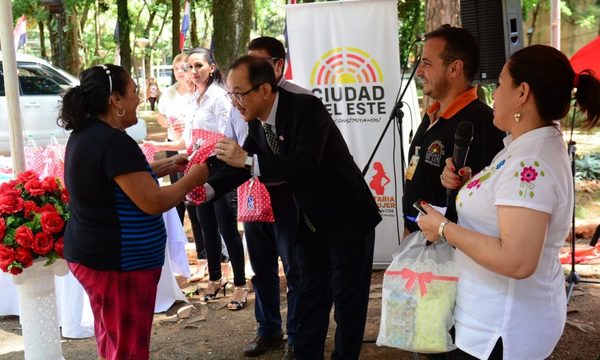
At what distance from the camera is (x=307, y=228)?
333 cm

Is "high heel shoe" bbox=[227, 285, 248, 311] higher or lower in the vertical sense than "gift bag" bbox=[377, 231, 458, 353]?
lower

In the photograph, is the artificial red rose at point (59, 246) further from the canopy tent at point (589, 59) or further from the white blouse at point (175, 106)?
the canopy tent at point (589, 59)

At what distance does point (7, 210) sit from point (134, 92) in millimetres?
1095

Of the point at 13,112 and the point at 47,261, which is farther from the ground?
the point at 13,112

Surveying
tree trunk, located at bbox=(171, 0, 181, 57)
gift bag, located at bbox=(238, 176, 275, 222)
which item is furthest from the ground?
tree trunk, located at bbox=(171, 0, 181, 57)

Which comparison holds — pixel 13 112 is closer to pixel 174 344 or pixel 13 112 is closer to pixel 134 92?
pixel 134 92

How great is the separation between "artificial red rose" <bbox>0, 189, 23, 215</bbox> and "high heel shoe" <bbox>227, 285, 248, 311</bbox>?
6.99ft

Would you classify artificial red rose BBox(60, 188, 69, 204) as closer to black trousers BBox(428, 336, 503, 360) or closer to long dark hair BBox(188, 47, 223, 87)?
long dark hair BBox(188, 47, 223, 87)

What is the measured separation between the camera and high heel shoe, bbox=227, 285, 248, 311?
5.15 metres

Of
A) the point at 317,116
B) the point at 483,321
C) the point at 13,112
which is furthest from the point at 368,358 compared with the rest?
the point at 13,112

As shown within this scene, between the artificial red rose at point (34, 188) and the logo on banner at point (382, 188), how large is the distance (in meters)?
3.08

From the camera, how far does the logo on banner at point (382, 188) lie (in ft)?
19.1

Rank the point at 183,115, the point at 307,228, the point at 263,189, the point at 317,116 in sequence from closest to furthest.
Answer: the point at 317,116 < the point at 307,228 < the point at 263,189 < the point at 183,115

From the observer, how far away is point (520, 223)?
182 centimetres
